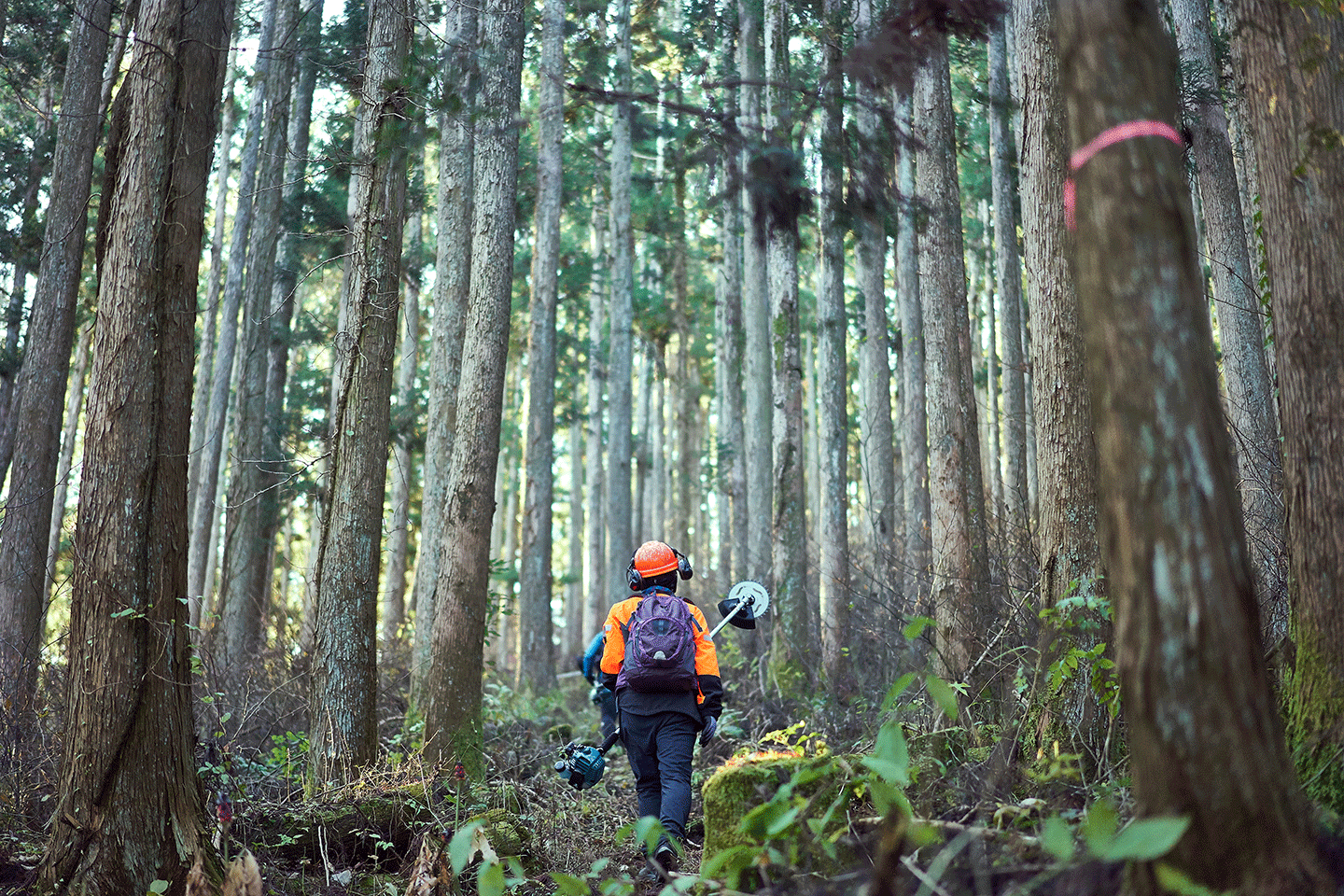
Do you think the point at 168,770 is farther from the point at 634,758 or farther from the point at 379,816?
the point at 634,758

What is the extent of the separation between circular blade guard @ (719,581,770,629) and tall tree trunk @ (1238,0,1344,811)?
376 cm

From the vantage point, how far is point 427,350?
2872 centimetres

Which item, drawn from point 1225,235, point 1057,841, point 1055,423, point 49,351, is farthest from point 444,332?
point 1057,841

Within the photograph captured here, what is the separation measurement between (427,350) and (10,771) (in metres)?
23.8

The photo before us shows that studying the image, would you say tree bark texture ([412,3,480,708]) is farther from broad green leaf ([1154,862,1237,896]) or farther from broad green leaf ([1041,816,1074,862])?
broad green leaf ([1154,862,1237,896])

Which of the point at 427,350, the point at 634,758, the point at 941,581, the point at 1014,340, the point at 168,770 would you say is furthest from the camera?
the point at 427,350

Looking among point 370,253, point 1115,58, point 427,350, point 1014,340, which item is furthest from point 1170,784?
point 427,350

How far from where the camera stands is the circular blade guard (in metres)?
7.08

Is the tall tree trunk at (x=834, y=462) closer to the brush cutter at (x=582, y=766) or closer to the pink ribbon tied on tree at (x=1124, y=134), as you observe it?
the brush cutter at (x=582, y=766)

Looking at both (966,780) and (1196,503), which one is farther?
(966,780)

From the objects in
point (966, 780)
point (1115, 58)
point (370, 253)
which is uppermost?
point (370, 253)

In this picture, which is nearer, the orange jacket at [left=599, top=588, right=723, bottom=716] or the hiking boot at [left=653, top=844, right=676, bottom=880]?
the hiking boot at [left=653, top=844, right=676, bottom=880]

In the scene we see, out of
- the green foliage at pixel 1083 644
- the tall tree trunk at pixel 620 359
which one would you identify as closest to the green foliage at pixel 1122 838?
the green foliage at pixel 1083 644

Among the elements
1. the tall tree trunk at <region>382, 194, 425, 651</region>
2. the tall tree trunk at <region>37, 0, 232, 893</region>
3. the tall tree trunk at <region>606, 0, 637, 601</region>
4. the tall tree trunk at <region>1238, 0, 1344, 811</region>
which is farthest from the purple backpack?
the tall tree trunk at <region>606, 0, 637, 601</region>
